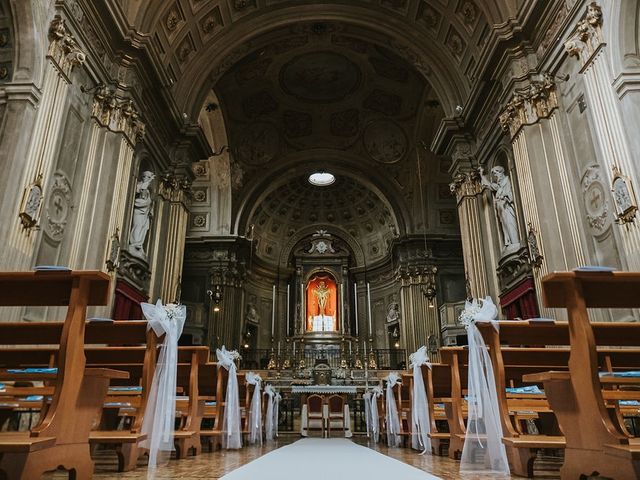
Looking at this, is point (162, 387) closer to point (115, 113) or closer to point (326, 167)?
point (115, 113)

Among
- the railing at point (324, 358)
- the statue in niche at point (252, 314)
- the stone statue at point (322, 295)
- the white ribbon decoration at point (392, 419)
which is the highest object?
the stone statue at point (322, 295)

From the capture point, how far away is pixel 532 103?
328 inches

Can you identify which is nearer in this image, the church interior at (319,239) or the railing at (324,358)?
the church interior at (319,239)

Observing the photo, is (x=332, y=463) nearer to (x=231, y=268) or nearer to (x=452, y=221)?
(x=231, y=268)

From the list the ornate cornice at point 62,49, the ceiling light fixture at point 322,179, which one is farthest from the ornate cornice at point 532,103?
the ceiling light fixture at point 322,179

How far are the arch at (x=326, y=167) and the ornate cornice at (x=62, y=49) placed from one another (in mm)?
11423

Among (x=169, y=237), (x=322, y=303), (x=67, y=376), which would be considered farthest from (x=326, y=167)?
(x=67, y=376)

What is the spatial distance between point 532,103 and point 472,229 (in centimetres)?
341

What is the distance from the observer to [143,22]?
31.0 feet

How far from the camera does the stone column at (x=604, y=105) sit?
5.72m

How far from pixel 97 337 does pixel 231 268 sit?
13.3 metres

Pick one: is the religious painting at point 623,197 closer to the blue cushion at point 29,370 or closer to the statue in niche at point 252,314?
the blue cushion at point 29,370

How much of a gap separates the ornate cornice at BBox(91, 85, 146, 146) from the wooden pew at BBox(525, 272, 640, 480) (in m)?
7.84

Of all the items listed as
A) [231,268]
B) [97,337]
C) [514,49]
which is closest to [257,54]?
[231,268]
